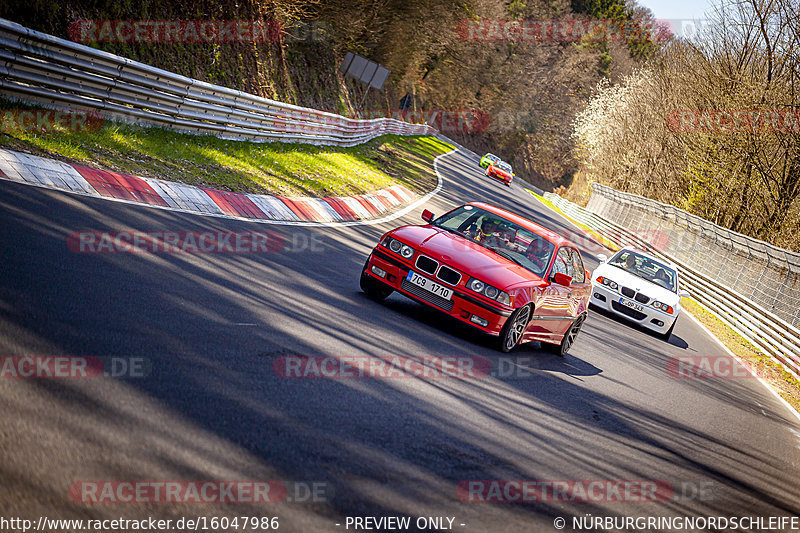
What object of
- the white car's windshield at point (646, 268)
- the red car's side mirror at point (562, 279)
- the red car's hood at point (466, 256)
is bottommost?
the red car's hood at point (466, 256)

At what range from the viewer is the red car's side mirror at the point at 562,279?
9943mm

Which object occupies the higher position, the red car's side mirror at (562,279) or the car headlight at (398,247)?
the red car's side mirror at (562,279)

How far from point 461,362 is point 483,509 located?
3.51 metres

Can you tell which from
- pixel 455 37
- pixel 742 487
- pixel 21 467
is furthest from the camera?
pixel 455 37

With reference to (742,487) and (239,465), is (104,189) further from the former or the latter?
(742,487)

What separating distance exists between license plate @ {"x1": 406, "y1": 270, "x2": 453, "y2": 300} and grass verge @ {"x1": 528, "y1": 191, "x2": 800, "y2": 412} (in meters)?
8.14

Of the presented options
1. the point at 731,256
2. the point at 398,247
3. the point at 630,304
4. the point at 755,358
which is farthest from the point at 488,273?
the point at 731,256

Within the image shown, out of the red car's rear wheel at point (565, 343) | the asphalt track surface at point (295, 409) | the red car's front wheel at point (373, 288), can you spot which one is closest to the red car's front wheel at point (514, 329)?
the asphalt track surface at point (295, 409)

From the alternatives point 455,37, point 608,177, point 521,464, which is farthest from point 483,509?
point 608,177

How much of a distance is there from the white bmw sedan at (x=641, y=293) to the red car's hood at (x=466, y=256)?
7734 millimetres

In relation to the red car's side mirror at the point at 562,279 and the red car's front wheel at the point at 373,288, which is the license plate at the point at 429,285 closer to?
the red car's front wheel at the point at 373,288

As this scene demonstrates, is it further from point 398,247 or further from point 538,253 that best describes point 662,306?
point 398,247

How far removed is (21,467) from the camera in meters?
3.52

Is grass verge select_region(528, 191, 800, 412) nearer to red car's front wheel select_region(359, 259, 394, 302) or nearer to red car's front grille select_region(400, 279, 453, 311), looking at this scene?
red car's front grille select_region(400, 279, 453, 311)
